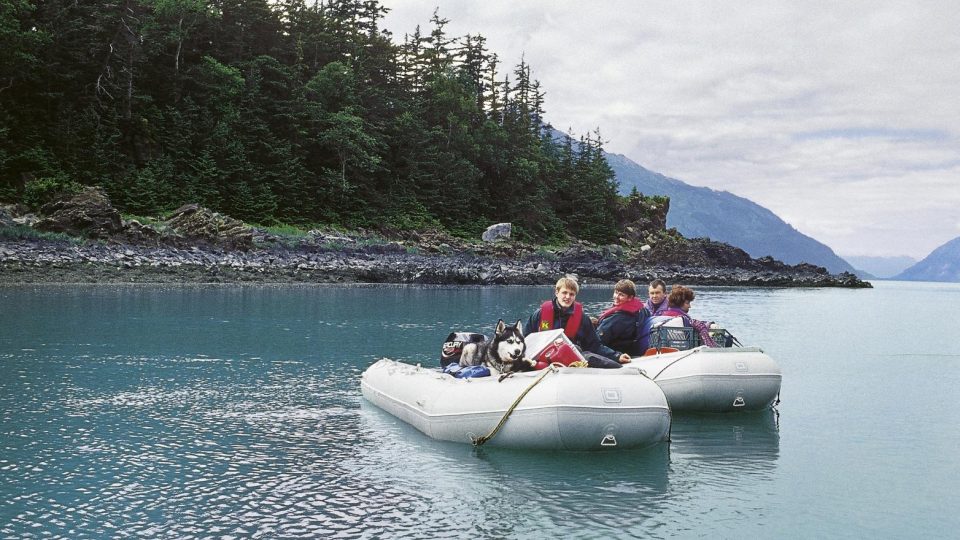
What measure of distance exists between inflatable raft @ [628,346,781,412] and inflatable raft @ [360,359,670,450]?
2.73 m

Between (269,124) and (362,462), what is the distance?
6335 cm

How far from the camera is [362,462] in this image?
34.8ft

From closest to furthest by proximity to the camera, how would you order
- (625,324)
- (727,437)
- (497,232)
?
(727,437), (625,324), (497,232)

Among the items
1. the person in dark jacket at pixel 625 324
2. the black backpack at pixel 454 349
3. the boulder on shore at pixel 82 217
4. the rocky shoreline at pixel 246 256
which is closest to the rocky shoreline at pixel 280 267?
the rocky shoreline at pixel 246 256

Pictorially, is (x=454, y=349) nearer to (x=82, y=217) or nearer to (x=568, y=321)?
(x=568, y=321)

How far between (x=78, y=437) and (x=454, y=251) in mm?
58596

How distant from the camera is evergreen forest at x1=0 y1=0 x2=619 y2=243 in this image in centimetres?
5425

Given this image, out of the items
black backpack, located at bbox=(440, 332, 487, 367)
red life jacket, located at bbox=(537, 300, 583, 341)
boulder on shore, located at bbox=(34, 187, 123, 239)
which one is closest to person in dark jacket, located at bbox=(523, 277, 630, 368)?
red life jacket, located at bbox=(537, 300, 583, 341)

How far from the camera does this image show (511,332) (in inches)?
468

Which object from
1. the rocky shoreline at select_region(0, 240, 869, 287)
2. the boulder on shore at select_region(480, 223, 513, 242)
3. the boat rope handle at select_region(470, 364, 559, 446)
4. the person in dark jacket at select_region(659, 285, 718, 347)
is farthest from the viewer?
the boulder on shore at select_region(480, 223, 513, 242)

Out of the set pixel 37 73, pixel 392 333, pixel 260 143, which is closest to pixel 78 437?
pixel 392 333

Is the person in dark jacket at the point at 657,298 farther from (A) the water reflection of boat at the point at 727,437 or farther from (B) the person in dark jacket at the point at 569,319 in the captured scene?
(B) the person in dark jacket at the point at 569,319

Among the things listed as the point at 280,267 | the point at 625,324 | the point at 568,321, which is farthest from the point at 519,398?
the point at 280,267

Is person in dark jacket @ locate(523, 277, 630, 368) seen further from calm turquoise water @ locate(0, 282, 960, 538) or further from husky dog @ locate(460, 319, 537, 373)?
calm turquoise water @ locate(0, 282, 960, 538)
